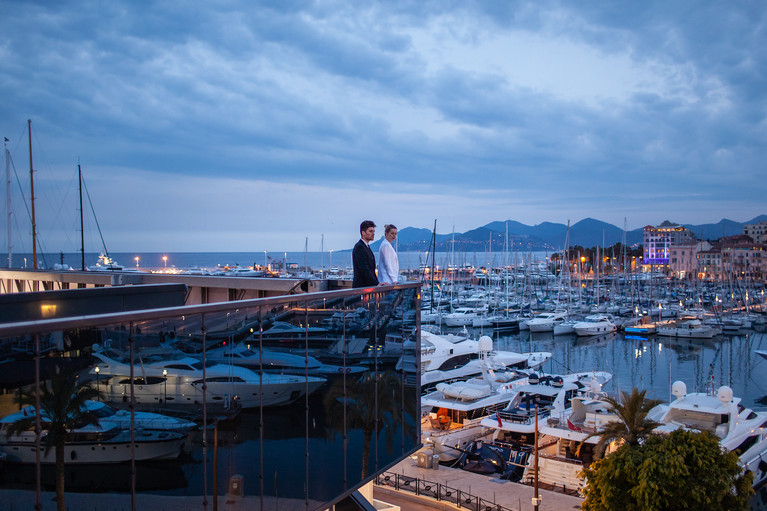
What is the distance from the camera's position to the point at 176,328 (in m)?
3.48

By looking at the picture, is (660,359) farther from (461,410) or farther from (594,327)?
(461,410)

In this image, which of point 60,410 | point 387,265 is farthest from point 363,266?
point 60,410

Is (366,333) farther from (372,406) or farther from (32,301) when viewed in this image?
(32,301)

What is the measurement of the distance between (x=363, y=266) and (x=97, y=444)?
432 centimetres

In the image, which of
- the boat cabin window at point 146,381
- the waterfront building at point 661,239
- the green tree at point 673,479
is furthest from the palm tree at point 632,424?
the waterfront building at point 661,239

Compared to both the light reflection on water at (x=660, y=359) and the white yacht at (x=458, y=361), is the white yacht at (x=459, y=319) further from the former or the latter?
the white yacht at (x=458, y=361)

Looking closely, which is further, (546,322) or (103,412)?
(546,322)

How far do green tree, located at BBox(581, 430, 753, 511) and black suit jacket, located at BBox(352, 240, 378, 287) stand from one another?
443 inches

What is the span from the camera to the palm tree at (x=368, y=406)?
5305 millimetres

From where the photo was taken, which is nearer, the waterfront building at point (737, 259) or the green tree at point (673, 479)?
the green tree at point (673, 479)

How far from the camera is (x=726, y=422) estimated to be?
2194cm

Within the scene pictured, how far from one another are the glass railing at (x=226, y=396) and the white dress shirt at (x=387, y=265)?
3.97 ft

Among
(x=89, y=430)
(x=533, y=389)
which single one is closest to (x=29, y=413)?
(x=89, y=430)

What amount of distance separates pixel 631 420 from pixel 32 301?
17.2 metres
